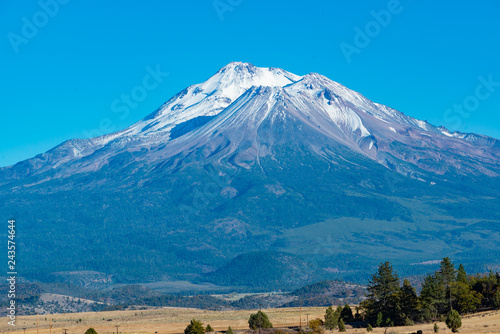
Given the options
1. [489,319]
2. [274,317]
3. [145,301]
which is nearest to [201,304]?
[145,301]

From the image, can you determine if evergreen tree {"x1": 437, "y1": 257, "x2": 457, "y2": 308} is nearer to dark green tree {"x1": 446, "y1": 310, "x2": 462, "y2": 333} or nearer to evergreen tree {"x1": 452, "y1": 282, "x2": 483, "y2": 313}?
evergreen tree {"x1": 452, "y1": 282, "x2": 483, "y2": 313}

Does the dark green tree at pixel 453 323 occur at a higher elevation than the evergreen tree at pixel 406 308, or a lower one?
lower

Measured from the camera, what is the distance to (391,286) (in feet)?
294

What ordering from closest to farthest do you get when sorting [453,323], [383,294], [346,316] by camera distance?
[453,323], [383,294], [346,316]

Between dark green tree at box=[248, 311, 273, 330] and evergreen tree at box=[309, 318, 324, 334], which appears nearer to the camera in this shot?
evergreen tree at box=[309, 318, 324, 334]

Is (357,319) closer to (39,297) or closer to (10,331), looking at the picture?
(10,331)

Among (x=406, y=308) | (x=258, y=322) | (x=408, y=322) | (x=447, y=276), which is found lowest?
(x=408, y=322)

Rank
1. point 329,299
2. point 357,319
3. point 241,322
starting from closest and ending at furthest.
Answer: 1. point 357,319
2. point 241,322
3. point 329,299

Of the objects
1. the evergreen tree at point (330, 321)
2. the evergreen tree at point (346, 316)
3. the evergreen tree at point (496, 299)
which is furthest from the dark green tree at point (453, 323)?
the evergreen tree at point (346, 316)

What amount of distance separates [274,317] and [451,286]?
27.2 meters

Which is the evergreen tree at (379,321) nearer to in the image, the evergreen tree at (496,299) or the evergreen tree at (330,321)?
the evergreen tree at (330,321)

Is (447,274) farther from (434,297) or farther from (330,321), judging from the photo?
(330,321)

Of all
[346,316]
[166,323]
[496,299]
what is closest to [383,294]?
[346,316]

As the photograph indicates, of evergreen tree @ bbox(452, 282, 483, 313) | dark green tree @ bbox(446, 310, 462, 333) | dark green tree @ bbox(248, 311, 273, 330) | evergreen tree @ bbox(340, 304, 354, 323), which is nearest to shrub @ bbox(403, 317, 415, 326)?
evergreen tree @ bbox(452, 282, 483, 313)
